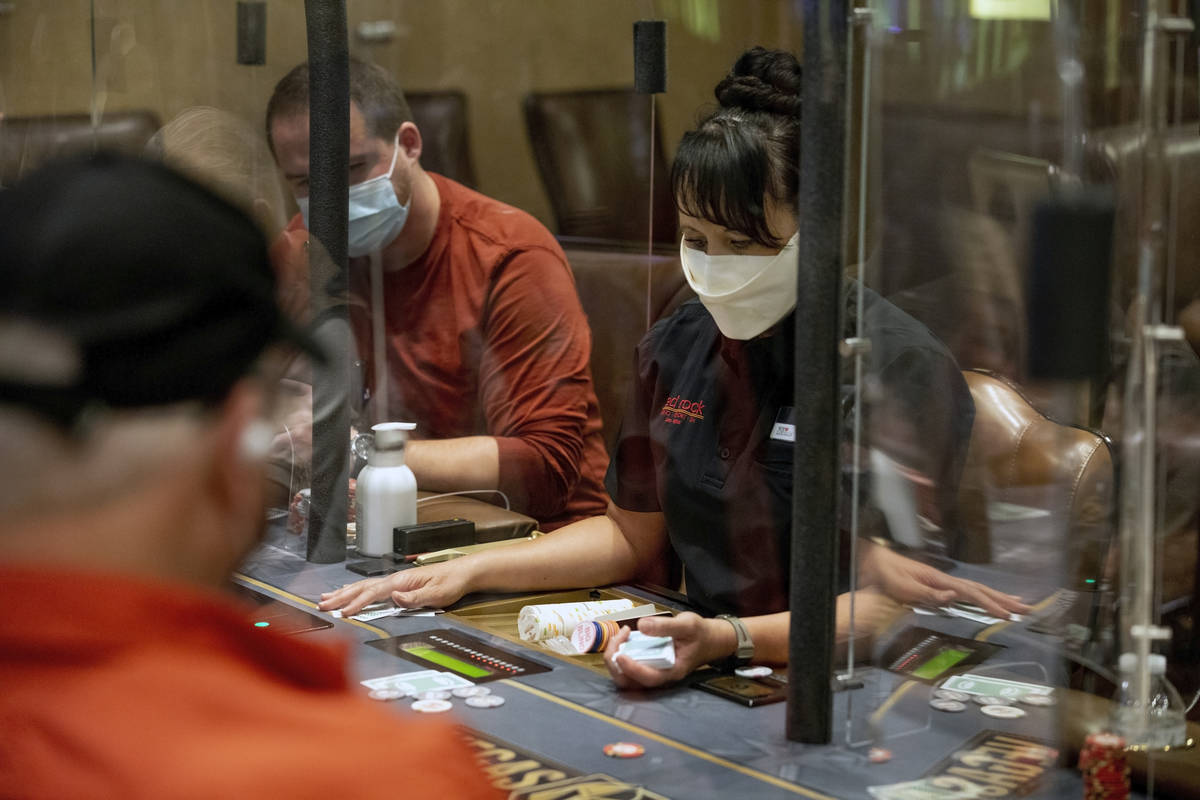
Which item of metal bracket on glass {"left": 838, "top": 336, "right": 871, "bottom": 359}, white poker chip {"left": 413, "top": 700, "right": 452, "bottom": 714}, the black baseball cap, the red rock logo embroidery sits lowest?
white poker chip {"left": 413, "top": 700, "right": 452, "bottom": 714}

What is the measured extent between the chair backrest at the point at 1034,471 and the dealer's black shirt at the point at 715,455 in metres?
0.33

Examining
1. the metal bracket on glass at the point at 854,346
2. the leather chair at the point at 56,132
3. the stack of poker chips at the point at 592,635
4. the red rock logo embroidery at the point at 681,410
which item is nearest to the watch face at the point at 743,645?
the stack of poker chips at the point at 592,635

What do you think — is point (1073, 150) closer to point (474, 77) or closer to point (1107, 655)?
point (1107, 655)

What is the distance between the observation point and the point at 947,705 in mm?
1213

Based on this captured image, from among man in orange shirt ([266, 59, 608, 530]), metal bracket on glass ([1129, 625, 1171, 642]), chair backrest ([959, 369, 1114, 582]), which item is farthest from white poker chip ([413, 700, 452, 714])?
man in orange shirt ([266, 59, 608, 530])

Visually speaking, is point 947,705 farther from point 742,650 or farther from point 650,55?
point 650,55

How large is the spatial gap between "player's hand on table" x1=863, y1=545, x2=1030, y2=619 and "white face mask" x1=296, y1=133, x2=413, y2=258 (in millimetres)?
1539

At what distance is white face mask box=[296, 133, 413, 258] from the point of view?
2.56 m

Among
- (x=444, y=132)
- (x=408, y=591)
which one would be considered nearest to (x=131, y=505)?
(x=408, y=591)

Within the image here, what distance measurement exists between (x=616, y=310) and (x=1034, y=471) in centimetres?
171

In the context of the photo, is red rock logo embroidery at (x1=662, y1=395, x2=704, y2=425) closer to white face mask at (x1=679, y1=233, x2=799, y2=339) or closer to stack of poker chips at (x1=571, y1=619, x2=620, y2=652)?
white face mask at (x1=679, y1=233, x2=799, y2=339)

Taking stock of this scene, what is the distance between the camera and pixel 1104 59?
1.07 metres

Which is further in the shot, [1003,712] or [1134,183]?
[1003,712]

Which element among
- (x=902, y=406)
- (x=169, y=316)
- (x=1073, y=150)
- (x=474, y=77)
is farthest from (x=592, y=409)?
(x=169, y=316)
